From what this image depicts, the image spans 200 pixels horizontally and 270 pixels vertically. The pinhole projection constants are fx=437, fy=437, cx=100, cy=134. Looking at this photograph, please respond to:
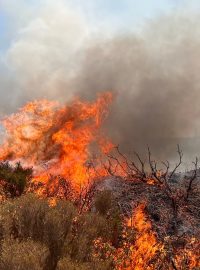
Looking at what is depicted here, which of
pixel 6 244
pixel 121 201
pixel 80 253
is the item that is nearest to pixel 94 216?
pixel 80 253

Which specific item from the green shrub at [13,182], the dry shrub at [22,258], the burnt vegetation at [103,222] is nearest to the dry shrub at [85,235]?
the burnt vegetation at [103,222]

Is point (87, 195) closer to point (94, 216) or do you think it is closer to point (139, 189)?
point (139, 189)

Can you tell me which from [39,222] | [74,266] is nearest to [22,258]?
[74,266]

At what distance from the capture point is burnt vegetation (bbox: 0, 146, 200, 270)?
8.40m

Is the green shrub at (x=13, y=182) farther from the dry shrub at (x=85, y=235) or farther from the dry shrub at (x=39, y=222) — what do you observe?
the dry shrub at (x=39, y=222)

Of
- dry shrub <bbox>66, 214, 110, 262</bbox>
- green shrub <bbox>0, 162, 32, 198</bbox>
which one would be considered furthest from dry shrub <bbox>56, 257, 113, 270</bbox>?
green shrub <bbox>0, 162, 32, 198</bbox>

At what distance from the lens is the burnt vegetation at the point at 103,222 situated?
8398mm

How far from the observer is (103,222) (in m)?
10.8

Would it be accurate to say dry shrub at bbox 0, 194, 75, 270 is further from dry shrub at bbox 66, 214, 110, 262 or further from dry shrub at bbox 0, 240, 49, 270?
dry shrub at bbox 0, 240, 49, 270

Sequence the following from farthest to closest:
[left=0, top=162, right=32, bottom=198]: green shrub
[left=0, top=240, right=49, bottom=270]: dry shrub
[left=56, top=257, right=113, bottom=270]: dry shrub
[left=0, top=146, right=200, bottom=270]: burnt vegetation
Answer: [left=0, top=162, right=32, bottom=198]: green shrub
[left=0, top=146, right=200, bottom=270]: burnt vegetation
[left=56, top=257, right=113, bottom=270]: dry shrub
[left=0, top=240, right=49, bottom=270]: dry shrub

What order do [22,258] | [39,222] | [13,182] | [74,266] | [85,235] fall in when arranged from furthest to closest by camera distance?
[13,182] < [85,235] < [39,222] < [74,266] < [22,258]

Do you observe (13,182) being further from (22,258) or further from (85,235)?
(22,258)

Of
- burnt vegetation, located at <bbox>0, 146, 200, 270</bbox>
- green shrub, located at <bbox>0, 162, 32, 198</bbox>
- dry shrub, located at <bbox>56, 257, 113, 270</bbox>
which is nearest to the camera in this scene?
dry shrub, located at <bbox>56, 257, 113, 270</bbox>

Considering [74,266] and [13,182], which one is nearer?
[74,266]
